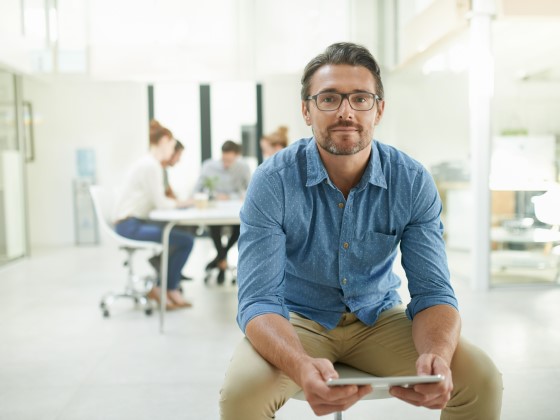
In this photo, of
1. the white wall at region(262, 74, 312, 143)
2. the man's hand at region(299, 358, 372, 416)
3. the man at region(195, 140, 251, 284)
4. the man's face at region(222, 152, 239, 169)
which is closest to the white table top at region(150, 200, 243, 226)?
the man at region(195, 140, 251, 284)

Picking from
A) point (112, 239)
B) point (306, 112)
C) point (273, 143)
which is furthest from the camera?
point (273, 143)

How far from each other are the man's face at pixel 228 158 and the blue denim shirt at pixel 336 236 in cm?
408

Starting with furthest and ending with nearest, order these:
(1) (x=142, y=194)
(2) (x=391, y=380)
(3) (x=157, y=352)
→ (1) (x=142, y=194) → (3) (x=157, y=352) → (2) (x=391, y=380)

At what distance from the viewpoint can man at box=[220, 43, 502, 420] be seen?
5.52 feet

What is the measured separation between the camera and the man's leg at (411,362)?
1.49 m

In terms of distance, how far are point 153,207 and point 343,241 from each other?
9.59 ft

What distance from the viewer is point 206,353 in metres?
3.36

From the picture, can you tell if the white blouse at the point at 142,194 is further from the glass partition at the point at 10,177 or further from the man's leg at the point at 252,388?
the glass partition at the point at 10,177

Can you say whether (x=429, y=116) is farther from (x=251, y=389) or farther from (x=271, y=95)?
(x=251, y=389)

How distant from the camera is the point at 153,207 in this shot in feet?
14.7

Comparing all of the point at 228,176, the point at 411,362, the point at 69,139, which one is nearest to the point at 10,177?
the point at 69,139

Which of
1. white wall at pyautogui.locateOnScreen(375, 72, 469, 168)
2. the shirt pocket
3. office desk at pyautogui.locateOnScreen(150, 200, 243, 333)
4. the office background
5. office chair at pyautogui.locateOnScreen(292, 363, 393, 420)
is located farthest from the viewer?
white wall at pyautogui.locateOnScreen(375, 72, 469, 168)

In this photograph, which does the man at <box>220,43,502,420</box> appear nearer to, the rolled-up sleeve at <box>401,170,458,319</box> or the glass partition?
the rolled-up sleeve at <box>401,170,458,319</box>

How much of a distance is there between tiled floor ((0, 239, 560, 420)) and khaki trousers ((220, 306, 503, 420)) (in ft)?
2.68
